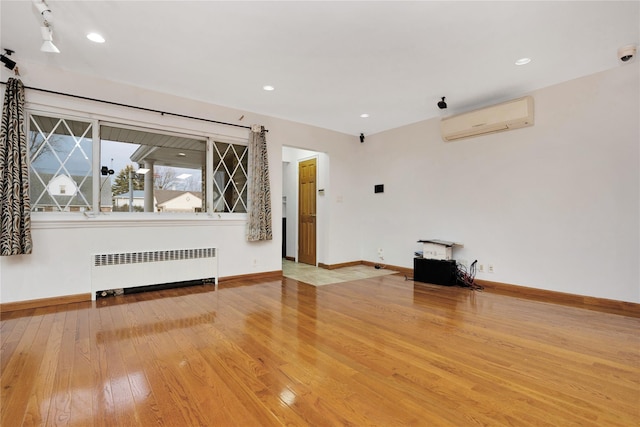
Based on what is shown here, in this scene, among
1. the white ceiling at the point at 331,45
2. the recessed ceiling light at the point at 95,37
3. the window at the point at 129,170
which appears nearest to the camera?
the white ceiling at the point at 331,45

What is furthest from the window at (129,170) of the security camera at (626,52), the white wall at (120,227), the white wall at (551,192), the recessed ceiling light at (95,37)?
the security camera at (626,52)

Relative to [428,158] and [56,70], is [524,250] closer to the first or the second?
[428,158]

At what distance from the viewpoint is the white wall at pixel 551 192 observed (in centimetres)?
335

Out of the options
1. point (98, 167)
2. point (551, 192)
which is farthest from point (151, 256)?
point (551, 192)

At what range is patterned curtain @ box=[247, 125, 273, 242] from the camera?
4.69 meters

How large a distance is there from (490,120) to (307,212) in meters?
3.63

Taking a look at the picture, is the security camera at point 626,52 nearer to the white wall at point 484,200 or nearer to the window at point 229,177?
the white wall at point 484,200

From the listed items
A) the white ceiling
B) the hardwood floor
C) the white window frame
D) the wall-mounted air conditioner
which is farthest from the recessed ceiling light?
the wall-mounted air conditioner

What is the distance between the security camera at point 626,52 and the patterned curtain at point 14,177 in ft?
19.8

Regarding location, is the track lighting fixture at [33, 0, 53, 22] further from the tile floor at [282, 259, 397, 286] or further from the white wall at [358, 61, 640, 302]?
→ the white wall at [358, 61, 640, 302]

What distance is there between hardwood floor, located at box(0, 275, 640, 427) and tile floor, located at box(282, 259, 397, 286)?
1.32 m

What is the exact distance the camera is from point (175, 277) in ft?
13.5

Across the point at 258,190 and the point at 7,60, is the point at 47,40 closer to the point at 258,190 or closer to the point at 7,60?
the point at 7,60

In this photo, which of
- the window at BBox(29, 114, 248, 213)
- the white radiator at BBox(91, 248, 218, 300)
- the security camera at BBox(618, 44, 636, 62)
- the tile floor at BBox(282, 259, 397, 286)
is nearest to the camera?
the security camera at BBox(618, 44, 636, 62)
